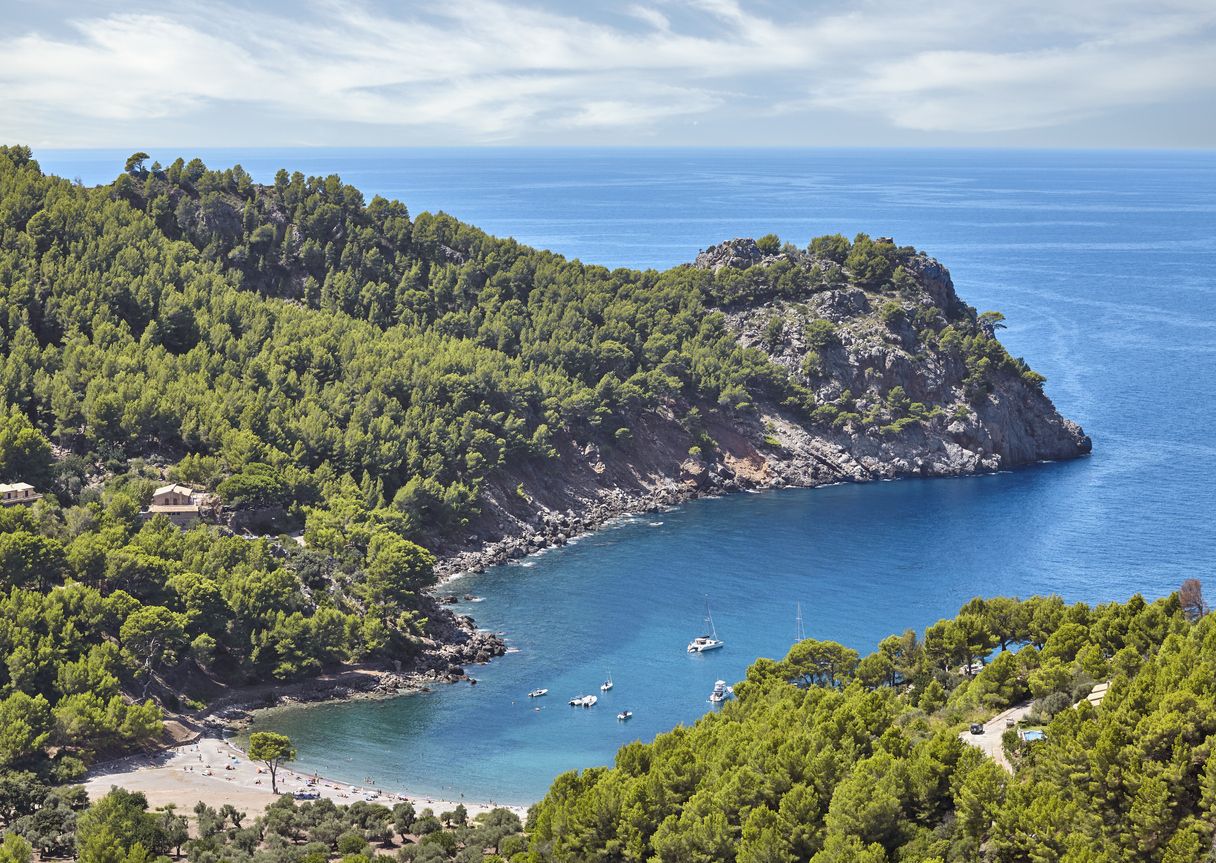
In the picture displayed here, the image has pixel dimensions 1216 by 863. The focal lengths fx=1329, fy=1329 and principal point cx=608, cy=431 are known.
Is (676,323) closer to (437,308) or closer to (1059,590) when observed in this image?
(437,308)

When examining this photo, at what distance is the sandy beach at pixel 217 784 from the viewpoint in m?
63.8

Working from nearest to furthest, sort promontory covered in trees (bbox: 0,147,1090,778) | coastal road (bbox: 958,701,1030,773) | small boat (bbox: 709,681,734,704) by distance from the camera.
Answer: coastal road (bbox: 958,701,1030,773), small boat (bbox: 709,681,734,704), promontory covered in trees (bbox: 0,147,1090,778)

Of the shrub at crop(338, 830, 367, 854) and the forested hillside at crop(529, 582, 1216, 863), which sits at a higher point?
the forested hillside at crop(529, 582, 1216, 863)

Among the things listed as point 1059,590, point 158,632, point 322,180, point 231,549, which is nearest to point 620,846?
point 158,632

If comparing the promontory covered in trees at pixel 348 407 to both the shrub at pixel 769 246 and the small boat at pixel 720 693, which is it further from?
the small boat at pixel 720 693

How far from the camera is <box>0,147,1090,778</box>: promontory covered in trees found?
78500 mm

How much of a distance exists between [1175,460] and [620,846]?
9031 cm

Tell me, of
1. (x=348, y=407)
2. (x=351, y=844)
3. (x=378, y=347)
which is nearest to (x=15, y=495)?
(x=348, y=407)

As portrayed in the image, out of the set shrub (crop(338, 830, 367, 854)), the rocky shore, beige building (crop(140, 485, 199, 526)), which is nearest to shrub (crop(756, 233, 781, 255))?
the rocky shore

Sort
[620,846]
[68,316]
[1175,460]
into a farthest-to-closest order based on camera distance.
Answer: [1175,460] < [68,316] < [620,846]

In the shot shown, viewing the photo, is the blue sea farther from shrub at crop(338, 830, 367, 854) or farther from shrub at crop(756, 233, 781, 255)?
shrub at crop(756, 233, 781, 255)

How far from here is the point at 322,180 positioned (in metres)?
144

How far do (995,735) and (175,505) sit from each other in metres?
57.5

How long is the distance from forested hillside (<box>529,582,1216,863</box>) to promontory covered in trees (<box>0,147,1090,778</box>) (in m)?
29.3
